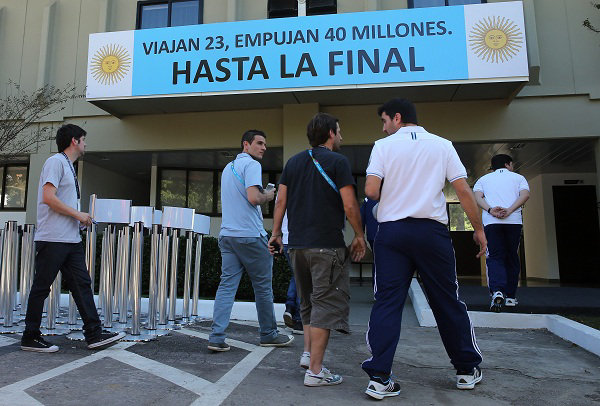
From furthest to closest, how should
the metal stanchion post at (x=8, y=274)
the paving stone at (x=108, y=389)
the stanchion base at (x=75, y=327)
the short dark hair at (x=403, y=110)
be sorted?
the metal stanchion post at (x=8, y=274), the stanchion base at (x=75, y=327), the short dark hair at (x=403, y=110), the paving stone at (x=108, y=389)

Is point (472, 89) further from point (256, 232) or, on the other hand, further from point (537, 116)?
point (256, 232)

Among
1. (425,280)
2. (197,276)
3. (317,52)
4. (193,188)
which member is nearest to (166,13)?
(193,188)

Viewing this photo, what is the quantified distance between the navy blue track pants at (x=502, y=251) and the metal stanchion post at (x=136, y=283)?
160 inches

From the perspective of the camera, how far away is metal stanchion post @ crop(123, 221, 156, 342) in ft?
14.9

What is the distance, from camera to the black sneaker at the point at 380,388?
8.86ft

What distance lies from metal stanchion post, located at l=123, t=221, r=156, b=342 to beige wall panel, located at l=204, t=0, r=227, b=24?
7.92 metres

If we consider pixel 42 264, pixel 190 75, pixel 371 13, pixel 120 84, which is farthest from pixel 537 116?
pixel 42 264

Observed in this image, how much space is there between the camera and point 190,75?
891 cm

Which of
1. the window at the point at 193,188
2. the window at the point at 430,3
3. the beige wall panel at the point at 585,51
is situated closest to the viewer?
the beige wall panel at the point at 585,51

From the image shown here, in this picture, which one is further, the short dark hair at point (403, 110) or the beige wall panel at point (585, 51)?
the beige wall panel at point (585, 51)

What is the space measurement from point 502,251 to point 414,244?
129 inches

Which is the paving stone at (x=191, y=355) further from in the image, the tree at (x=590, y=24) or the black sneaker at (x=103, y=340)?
the tree at (x=590, y=24)

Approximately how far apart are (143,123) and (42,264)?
7.64 m

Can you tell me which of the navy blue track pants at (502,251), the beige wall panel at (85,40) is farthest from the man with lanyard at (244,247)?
the beige wall panel at (85,40)
